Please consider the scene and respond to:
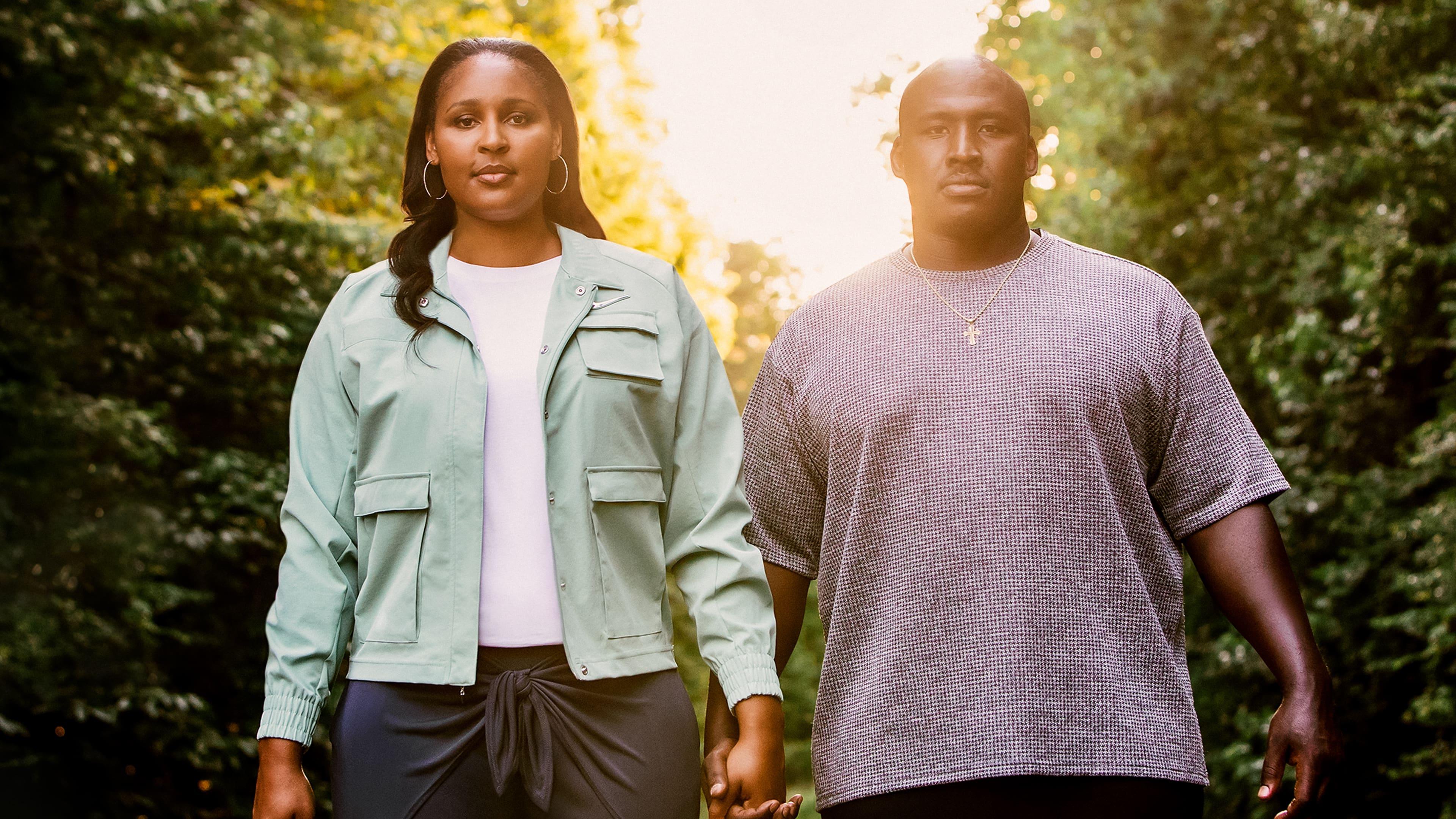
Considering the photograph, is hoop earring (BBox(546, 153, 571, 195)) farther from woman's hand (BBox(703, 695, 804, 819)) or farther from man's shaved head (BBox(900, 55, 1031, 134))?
woman's hand (BBox(703, 695, 804, 819))

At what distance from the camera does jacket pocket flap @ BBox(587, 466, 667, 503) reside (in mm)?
2830

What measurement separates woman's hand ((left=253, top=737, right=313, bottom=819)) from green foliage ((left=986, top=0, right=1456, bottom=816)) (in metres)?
5.83

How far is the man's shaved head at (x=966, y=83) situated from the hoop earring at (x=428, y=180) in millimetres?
1083

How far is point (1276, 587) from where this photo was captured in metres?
3.18

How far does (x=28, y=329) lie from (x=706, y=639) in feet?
19.0

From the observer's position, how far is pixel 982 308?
133 inches

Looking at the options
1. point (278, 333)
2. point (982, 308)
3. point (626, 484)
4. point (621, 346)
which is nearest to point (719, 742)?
point (626, 484)

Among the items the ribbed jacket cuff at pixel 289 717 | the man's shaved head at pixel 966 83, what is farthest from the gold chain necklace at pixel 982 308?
the ribbed jacket cuff at pixel 289 717

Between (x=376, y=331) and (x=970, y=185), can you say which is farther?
(x=970, y=185)

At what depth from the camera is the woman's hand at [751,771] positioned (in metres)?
2.91

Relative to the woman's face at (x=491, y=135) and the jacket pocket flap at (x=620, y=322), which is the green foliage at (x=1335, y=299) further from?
the woman's face at (x=491, y=135)

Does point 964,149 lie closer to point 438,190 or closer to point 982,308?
point 982,308

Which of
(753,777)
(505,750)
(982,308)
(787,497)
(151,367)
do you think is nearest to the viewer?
(505,750)

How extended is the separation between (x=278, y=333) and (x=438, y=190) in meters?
5.88
